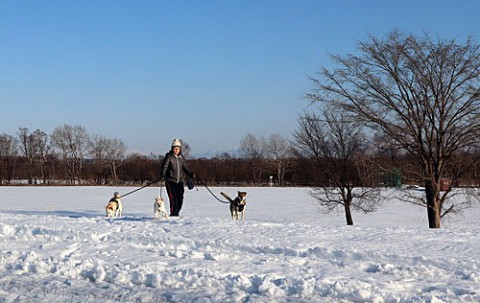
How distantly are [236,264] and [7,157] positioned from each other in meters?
90.9

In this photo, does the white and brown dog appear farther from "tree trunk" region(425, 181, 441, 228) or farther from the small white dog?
"tree trunk" region(425, 181, 441, 228)

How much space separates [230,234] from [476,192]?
28.7 ft

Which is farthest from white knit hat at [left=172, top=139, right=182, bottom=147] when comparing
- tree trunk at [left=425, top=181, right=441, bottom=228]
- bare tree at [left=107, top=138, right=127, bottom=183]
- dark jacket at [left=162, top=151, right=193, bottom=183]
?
bare tree at [left=107, top=138, right=127, bottom=183]

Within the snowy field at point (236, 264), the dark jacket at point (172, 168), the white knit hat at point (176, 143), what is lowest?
the snowy field at point (236, 264)

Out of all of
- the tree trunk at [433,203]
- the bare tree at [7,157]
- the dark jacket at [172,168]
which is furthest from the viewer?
the bare tree at [7,157]

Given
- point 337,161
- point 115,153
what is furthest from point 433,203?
point 115,153

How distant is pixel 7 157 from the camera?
88.6 metres

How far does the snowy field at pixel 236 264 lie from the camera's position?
5527mm

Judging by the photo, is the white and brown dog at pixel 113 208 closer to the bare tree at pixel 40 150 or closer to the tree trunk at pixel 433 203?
the tree trunk at pixel 433 203

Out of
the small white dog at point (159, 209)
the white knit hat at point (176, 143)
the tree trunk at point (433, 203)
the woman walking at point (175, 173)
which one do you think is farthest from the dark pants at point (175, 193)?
the tree trunk at point (433, 203)

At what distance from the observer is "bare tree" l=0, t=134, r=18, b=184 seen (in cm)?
8504

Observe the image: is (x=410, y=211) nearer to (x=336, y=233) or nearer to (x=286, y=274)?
(x=336, y=233)

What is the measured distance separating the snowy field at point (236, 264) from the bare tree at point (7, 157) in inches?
3233

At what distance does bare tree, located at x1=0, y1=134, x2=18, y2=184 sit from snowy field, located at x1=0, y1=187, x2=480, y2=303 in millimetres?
82107
